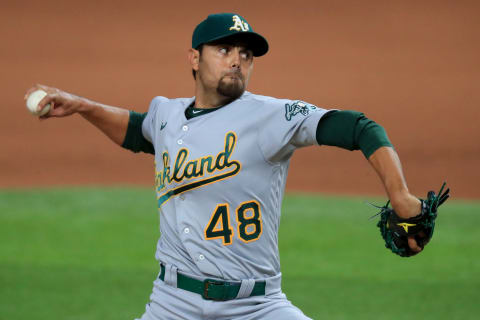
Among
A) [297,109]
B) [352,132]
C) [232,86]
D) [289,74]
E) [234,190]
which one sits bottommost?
[234,190]

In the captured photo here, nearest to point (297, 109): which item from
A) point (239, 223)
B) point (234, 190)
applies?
point (234, 190)

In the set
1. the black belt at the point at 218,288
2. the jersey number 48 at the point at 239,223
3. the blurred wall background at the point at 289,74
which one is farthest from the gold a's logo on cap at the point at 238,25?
the blurred wall background at the point at 289,74

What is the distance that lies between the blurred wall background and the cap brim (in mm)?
8908

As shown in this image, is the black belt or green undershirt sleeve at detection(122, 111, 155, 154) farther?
green undershirt sleeve at detection(122, 111, 155, 154)

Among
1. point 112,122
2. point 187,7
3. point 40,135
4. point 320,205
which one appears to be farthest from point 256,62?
point 112,122

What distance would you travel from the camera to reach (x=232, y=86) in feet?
11.6

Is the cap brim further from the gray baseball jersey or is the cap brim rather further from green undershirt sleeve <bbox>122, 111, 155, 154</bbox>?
green undershirt sleeve <bbox>122, 111, 155, 154</bbox>

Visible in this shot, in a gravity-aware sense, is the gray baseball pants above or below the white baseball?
below

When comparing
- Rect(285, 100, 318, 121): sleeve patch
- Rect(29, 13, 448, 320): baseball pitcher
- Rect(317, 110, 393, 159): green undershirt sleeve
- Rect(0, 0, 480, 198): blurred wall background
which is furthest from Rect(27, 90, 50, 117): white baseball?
Rect(0, 0, 480, 198): blurred wall background

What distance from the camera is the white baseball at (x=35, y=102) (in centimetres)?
366

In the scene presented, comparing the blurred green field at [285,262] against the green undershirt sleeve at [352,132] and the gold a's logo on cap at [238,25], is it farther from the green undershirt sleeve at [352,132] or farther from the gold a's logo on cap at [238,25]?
the green undershirt sleeve at [352,132]

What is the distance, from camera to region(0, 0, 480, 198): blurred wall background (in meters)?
13.6

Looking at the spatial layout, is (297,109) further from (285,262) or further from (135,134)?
(285,262)

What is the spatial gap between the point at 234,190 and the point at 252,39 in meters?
0.77
